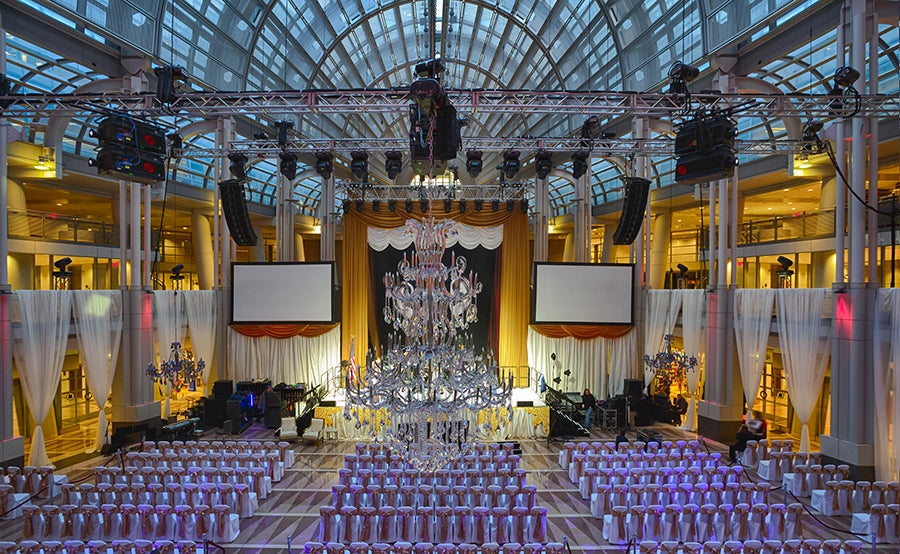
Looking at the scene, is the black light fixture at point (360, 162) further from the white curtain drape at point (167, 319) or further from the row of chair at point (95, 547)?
the row of chair at point (95, 547)

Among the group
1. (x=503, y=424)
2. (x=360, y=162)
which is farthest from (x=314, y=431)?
(x=360, y=162)

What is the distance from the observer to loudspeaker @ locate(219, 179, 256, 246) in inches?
520

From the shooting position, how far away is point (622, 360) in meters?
16.8

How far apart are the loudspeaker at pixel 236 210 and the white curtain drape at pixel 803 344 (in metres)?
12.7

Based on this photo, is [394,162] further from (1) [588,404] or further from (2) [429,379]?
(1) [588,404]

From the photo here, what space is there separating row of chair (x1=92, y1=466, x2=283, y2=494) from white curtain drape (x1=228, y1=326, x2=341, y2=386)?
24.9ft

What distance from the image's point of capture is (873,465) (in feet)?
32.9

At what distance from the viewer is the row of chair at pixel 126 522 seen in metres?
7.93

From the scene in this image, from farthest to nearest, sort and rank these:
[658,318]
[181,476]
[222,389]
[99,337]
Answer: [222,389]
[658,318]
[99,337]
[181,476]

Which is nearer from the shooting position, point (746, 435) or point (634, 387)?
point (746, 435)

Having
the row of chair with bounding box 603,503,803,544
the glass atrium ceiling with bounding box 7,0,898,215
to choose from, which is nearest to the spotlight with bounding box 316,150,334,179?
the glass atrium ceiling with bounding box 7,0,898,215

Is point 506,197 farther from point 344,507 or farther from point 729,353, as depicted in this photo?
point 344,507

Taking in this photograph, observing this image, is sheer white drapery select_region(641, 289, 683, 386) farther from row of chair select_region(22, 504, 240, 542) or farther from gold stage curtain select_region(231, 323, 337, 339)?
row of chair select_region(22, 504, 240, 542)

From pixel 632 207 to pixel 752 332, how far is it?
4184 millimetres
